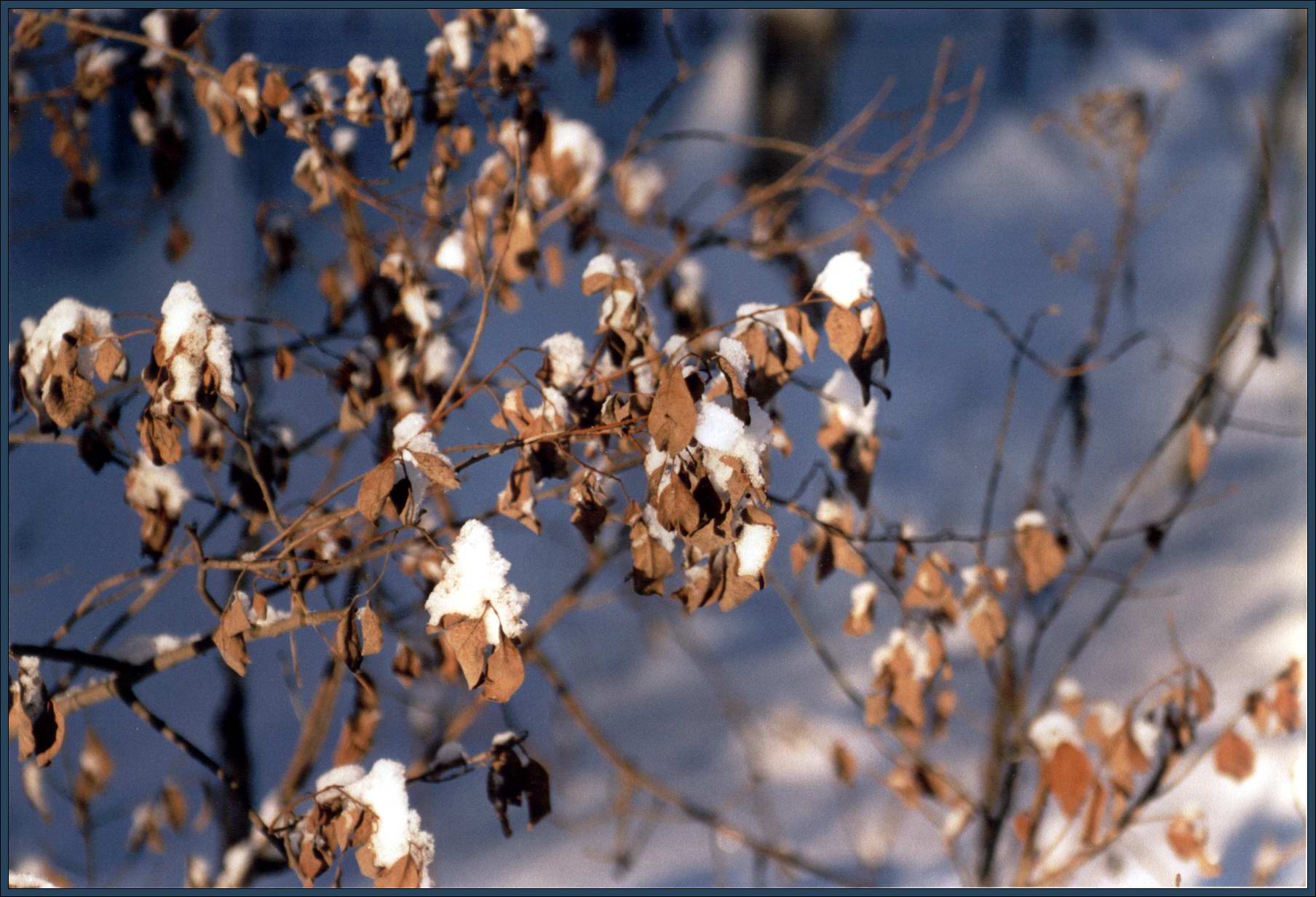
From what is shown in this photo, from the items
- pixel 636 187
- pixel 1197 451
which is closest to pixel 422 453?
pixel 636 187

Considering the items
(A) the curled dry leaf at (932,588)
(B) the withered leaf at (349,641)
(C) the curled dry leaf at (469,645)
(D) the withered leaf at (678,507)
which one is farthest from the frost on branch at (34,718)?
(A) the curled dry leaf at (932,588)

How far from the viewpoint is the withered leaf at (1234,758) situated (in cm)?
137

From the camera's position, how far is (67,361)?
77 cm

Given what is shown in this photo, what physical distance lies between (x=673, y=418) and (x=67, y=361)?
0.55m

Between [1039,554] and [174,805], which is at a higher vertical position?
[1039,554]

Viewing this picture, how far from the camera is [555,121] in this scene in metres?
1.31

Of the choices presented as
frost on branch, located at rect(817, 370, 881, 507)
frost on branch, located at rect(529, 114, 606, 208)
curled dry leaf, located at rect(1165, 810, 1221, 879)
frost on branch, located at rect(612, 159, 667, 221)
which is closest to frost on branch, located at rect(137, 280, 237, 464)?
frost on branch, located at rect(529, 114, 606, 208)

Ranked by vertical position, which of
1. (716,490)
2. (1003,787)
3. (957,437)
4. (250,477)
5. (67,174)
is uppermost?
(67,174)

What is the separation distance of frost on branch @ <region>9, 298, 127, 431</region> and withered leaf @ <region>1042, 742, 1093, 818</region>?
4.25 feet

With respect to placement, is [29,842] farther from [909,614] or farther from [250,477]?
[909,614]

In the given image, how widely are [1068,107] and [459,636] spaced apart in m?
1.78

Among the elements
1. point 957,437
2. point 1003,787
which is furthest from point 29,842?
point 957,437

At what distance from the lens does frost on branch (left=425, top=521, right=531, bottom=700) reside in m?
0.66

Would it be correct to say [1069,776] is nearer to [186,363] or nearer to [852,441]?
[852,441]
